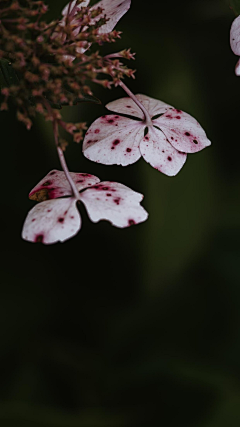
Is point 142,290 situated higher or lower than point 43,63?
lower

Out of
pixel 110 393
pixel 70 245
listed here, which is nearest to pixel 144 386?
pixel 110 393

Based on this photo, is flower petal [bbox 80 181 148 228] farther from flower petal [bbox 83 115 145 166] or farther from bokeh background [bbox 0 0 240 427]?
bokeh background [bbox 0 0 240 427]

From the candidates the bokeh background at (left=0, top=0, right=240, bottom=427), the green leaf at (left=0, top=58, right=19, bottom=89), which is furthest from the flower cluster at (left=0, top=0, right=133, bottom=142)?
the bokeh background at (left=0, top=0, right=240, bottom=427)

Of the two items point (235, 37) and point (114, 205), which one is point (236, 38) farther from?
point (114, 205)

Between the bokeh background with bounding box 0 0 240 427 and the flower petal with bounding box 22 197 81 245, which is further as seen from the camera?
the bokeh background with bounding box 0 0 240 427

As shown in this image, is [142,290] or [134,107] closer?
[134,107]

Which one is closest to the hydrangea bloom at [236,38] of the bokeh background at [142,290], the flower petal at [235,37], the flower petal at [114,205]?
the flower petal at [235,37]

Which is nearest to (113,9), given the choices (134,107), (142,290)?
(134,107)
